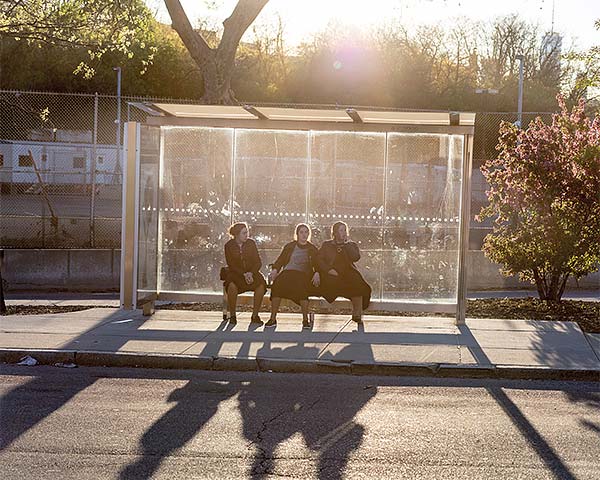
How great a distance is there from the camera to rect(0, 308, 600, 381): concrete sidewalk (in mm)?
9539

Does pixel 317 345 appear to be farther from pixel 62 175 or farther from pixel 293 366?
pixel 62 175

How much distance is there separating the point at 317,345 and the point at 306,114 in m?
3.45

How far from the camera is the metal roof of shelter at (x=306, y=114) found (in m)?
11.9

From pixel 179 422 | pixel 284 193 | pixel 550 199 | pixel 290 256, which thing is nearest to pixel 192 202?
pixel 284 193

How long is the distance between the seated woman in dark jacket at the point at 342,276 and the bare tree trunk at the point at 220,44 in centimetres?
555

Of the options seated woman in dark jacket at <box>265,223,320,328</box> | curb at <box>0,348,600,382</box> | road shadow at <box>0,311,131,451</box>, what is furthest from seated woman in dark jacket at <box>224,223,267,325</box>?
road shadow at <box>0,311,131,451</box>

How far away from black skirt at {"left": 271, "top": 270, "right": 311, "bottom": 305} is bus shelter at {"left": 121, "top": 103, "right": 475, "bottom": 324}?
1083 mm

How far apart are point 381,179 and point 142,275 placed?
3476 millimetres

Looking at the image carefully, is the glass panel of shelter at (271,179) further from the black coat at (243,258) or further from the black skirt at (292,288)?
the black skirt at (292,288)

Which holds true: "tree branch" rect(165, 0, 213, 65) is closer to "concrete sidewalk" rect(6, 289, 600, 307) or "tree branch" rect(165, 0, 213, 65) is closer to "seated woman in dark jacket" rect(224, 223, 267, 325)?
"concrete sidewalk" rect(6, 289, 600, 307)

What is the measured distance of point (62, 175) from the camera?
30.6 m

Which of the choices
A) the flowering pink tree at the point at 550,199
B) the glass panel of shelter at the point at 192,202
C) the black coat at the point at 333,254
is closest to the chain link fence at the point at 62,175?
the glass panel of shelter at the point at 192,202

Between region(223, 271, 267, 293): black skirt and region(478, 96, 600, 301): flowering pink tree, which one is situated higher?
region(478, 96, 600, 301): flowering pink tree

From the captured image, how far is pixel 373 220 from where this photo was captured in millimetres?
13461
